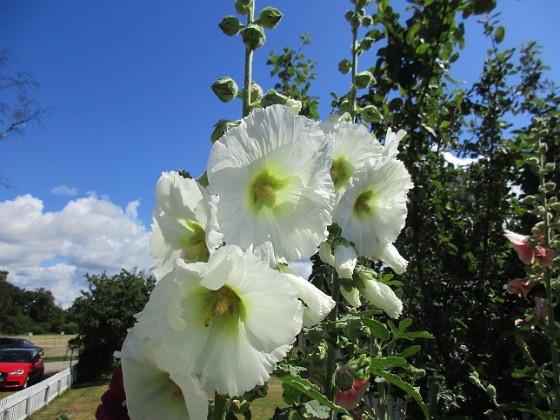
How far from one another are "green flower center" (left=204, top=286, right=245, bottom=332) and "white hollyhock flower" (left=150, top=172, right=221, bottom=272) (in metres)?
0.09

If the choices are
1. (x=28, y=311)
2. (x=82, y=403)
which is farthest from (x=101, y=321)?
(x=28, y=311)

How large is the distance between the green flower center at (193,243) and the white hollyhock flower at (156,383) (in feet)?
0.79

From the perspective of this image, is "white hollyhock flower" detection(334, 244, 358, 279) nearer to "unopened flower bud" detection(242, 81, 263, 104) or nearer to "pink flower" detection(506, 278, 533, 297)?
"unopened flower bud" detection(242, 81, 263, 104)

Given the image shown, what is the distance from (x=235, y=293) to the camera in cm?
88

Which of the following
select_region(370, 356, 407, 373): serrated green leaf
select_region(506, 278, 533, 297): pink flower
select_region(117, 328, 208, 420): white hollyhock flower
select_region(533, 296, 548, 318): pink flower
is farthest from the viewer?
select_region(506, 278, 533, 297): pink flower

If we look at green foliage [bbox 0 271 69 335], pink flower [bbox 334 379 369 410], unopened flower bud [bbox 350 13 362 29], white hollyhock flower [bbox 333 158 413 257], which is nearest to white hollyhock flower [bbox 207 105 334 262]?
white hollyhock flower [bbox 333 158 413 257]

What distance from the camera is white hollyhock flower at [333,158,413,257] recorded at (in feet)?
3.41

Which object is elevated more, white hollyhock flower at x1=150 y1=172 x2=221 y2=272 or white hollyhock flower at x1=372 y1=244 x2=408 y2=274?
white hollyhock flower at x1=150 y1=172 x2=221 y2=272

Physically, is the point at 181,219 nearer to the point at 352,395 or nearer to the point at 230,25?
the point at 230,25

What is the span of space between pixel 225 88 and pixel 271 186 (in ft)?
1.04

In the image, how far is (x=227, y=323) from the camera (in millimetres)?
875

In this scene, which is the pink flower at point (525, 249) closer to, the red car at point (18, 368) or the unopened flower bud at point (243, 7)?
the unopened flower bud at point (243, 7)

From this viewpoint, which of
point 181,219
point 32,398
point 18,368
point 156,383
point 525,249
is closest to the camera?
point 156,383

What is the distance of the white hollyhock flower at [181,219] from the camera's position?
835 millimetres
